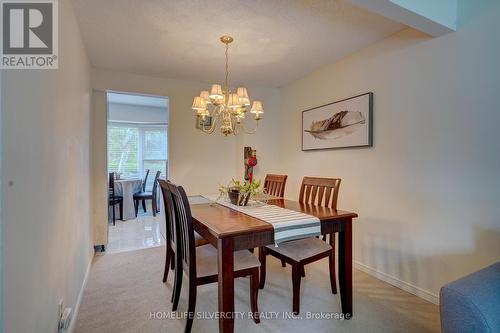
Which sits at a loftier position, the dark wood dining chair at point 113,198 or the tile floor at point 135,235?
the dark wood dining chair at point 113,198

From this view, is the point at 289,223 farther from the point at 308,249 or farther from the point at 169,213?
the point at 169,213

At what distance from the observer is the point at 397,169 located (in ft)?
7.69

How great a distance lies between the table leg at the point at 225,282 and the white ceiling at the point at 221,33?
169cm

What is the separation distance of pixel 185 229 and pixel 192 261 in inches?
8.1

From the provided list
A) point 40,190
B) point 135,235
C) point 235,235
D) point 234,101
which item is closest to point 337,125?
point 234,101

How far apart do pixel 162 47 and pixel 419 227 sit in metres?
2.91

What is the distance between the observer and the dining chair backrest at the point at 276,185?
278 centimetres

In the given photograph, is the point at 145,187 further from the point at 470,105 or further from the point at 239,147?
the point at 470,105

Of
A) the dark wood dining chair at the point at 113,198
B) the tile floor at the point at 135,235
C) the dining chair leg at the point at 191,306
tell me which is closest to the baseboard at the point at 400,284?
the dining chair leg at the point at 191,306

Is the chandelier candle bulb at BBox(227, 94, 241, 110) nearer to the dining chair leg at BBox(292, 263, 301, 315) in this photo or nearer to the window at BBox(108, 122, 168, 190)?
the dining chair leg at BBox(292, 263, 301, 315)

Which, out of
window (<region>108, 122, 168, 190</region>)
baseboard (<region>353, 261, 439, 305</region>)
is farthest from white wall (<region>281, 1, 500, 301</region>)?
window (<region>108, 122, 168, 190</region>)

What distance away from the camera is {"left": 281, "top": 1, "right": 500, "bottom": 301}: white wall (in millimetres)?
1773

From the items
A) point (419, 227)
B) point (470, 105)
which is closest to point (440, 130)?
point (470, 105)

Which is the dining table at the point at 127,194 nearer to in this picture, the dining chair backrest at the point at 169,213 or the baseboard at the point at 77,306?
the baseboard at the point at 77,306
